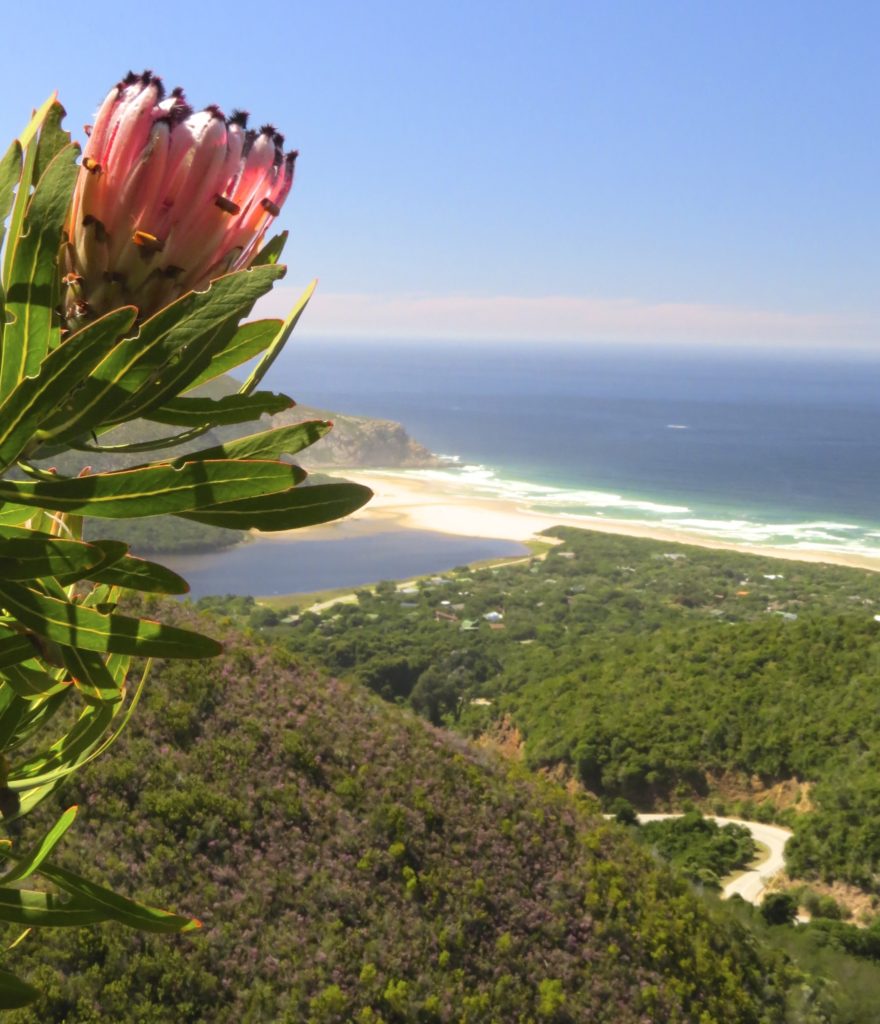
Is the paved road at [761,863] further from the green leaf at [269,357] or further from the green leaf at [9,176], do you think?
the green leaf at [9,176]

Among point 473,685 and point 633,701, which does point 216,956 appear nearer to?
point 633,701

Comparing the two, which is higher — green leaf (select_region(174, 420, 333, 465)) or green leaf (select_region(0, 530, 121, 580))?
green leaf (select_region(174, 420, 333, 465))

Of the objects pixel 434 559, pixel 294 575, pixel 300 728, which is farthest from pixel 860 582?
pixel 300 728

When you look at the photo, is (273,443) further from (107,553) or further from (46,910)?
(46,910)

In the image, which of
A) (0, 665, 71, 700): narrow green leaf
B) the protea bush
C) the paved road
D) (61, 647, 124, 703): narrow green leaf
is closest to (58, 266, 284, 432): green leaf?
the protea bush

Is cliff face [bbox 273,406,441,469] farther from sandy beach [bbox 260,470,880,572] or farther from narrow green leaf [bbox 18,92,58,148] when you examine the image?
narrow green leaf [bbox 18,92,58,148]

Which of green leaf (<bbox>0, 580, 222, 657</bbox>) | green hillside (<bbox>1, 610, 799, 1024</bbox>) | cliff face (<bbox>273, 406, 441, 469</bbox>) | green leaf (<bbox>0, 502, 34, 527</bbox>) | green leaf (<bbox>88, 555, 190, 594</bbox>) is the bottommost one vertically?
green hillside (<bbox>1, 610, 799, 1024</bbox>)
